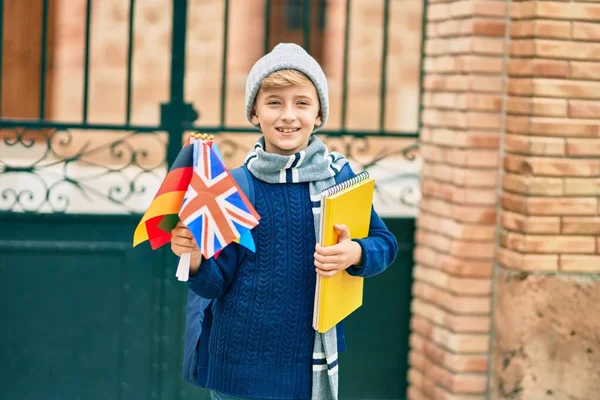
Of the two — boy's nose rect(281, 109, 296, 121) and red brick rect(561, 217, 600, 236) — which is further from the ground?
boy's nose rect(281, 109, 296, 121)

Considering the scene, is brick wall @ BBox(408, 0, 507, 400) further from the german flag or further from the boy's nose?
the german flag

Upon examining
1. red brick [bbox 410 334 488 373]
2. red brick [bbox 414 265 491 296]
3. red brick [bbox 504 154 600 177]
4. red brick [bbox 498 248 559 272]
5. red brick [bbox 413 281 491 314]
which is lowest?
red brick [bbox 410 334 488 373]

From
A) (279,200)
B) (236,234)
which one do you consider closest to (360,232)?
(279,200)

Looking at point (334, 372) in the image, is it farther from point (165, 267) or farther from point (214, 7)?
point (214, 7)

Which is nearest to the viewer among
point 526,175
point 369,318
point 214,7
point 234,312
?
point 234,312

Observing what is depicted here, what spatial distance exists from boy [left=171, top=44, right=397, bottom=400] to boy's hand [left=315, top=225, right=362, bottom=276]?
0.17 feet

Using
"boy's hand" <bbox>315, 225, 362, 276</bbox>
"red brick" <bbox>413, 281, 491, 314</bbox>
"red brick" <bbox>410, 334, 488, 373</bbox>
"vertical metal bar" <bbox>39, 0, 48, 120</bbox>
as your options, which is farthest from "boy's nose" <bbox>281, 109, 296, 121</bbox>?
"vertical metal bar" <bbox>39, 0, 48, 120</bbox>

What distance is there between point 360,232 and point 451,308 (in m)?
1.93

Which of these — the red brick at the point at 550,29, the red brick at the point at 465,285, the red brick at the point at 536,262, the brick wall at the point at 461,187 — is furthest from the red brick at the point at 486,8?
the red brick at the point at 465,285

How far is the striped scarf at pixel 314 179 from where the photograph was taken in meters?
2.63

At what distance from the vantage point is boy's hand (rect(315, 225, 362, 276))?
250 centimetres

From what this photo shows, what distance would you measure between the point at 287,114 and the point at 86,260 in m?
2.30

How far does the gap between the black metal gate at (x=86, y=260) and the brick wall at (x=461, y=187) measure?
2.36 feet

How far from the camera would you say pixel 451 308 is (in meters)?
4.51
